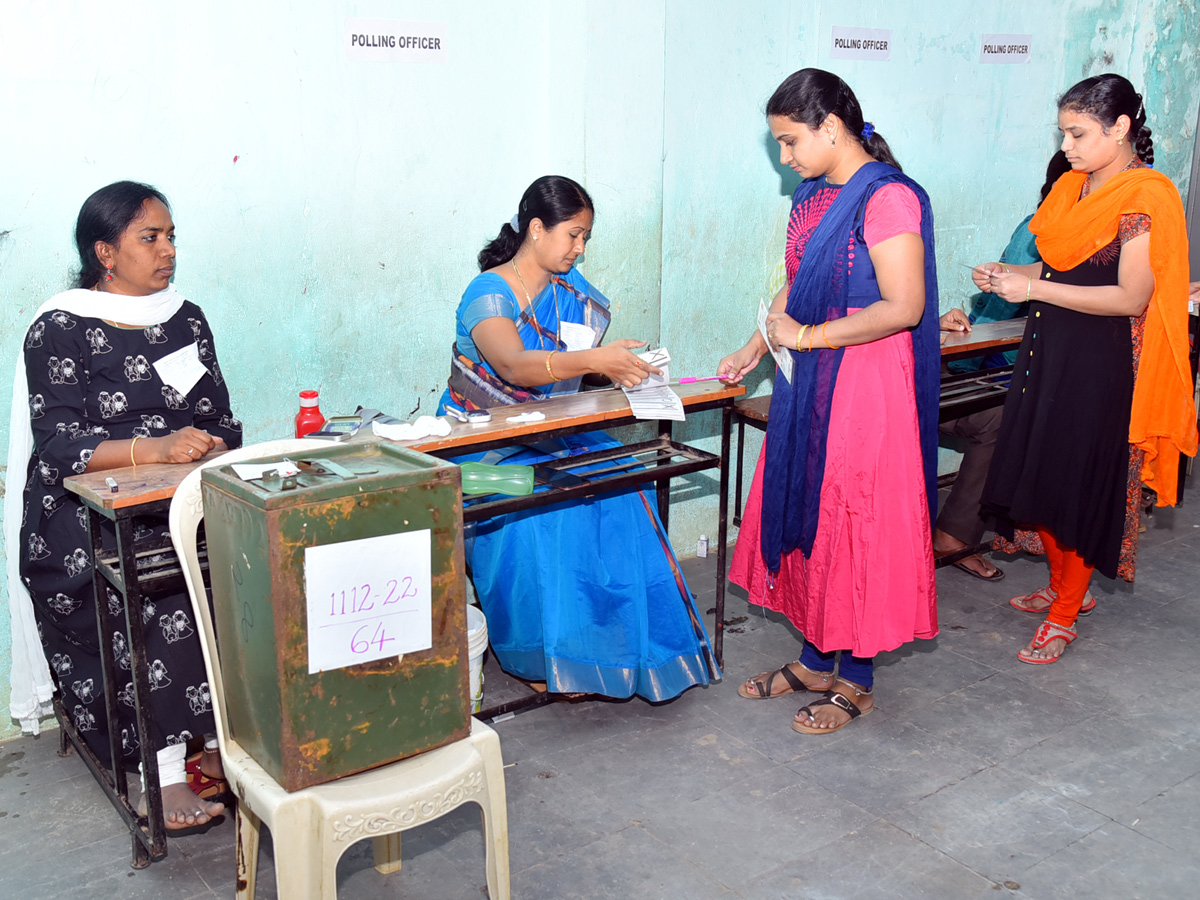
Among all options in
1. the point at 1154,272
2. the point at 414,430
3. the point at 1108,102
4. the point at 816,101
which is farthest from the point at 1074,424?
Answer: the point at 414,430

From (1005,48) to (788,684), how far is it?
11.2 ft

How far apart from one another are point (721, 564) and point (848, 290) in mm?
1024

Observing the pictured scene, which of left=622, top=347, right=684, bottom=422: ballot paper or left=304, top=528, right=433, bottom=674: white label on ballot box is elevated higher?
left=622, top=347, right=684, bottom=422: ballot paper

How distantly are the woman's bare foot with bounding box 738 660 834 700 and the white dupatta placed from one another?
2.04 meters

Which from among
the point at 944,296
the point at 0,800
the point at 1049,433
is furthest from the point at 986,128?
the point at 0,800

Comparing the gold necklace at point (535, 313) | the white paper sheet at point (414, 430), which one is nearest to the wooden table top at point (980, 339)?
the gold necklace at point (535, 313)

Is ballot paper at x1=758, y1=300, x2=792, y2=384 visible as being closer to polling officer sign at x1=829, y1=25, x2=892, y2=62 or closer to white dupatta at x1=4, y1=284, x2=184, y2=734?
white dupatta at x1=4, y1=284, x2=184, y2=734

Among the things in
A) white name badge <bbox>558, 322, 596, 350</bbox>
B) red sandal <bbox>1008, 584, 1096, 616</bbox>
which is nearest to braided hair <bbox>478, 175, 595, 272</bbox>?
white name badge <bbox>558, 322, 596, 350</bbox>

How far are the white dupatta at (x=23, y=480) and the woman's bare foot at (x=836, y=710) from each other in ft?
7.01

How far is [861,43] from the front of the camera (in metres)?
4.52

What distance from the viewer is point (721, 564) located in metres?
3.49

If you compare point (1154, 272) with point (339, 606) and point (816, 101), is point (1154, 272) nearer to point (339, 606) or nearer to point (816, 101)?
point (816, 101)

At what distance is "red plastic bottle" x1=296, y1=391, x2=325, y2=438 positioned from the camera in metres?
2.95

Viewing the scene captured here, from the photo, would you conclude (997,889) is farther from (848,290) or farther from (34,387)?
(34,387)
